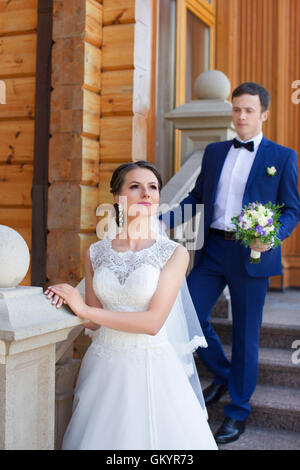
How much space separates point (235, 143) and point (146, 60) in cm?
100

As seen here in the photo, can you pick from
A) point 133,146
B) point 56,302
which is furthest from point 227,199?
point 56,302

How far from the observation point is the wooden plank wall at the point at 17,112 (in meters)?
3.96

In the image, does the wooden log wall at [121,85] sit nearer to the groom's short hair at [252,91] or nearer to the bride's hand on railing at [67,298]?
the groom's short hair at [252,91]

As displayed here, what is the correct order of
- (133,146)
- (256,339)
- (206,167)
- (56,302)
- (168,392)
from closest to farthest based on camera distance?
(56,302) → (168,392) → (256,339) → (206,167) → (133,146)

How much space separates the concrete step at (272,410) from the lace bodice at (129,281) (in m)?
1.27

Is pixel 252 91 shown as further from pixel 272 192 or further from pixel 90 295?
pixel 90 295

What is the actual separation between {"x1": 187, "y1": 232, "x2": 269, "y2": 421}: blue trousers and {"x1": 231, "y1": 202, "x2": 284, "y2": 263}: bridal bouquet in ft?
0.92

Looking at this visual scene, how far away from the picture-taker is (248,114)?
323 cm

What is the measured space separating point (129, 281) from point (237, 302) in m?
1.10

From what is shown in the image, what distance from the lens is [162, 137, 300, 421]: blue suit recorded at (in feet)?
10.4

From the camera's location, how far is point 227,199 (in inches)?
132

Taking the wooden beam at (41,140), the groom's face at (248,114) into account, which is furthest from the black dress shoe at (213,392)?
the groom's face at (248,114)

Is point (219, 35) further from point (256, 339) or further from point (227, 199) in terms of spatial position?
point (256, 339)

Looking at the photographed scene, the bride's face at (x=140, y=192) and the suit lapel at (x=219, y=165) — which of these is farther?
the suit lapel at (x=219, y=165)
